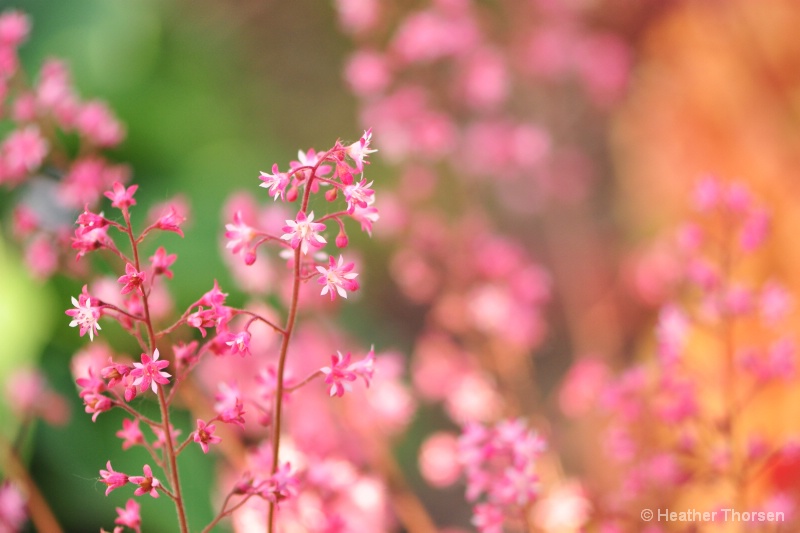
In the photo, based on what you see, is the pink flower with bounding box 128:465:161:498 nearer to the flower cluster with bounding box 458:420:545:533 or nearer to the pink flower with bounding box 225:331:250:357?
the pink flower with bounding box 225:331:250:357

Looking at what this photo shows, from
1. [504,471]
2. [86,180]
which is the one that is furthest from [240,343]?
[86,180]

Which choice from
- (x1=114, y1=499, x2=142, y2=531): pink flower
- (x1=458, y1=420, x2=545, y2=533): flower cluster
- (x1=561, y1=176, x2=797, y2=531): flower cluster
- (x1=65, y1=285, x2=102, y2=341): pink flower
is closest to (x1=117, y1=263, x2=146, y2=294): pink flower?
(x1=65, y1=285, x2=102, y2=341): pink flower

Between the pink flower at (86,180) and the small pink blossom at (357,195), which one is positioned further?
the pink flower at (86,180)

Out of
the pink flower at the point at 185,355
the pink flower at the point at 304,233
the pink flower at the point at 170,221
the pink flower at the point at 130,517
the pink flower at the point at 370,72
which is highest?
the pink flower at the point at 370,72

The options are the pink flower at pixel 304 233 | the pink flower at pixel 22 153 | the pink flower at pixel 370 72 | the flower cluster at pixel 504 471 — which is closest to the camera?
the pink flower at pixel 304 233

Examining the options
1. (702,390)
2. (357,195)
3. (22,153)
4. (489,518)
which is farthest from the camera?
(702,390)

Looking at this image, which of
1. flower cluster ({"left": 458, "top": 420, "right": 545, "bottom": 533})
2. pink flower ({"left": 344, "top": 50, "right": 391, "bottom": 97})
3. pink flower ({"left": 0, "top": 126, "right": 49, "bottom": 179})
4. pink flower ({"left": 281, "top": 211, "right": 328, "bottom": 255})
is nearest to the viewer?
pink flower ({"left": 281, "top": 211, "right": 328, "bottom": 255})

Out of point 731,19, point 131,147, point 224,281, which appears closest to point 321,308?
point 224,281

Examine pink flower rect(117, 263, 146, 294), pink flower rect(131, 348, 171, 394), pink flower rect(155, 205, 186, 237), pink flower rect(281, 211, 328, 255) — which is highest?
pink flower rect(155, 205, 186, 237)

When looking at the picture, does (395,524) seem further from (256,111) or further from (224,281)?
(256,111)

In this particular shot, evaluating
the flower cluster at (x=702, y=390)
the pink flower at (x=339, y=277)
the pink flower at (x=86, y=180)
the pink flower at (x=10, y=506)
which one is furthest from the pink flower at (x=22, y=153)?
the flower cluster at (x=702, y=390)

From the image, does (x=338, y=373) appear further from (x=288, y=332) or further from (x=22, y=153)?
(x=22, y=153)

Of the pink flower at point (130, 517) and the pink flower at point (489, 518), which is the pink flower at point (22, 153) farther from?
the pink flower at point (489, 518)
